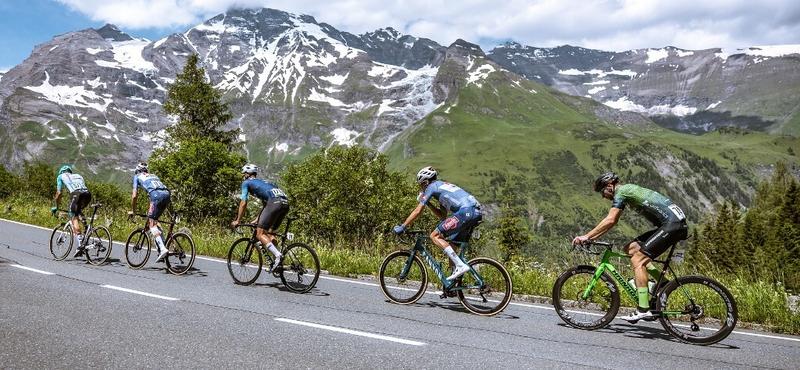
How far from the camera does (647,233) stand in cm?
850

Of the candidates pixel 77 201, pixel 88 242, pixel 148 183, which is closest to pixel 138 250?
pixel 148 183

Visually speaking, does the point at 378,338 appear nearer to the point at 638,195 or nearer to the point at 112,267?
the point at 638,195

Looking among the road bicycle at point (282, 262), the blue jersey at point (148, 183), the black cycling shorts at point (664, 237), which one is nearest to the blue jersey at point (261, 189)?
the road bicycle at point (282, 262)

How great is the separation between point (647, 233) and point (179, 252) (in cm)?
1006

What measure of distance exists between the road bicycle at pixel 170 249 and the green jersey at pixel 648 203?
9242 mm

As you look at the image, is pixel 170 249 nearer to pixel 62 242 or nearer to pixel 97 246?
pixel 97 246

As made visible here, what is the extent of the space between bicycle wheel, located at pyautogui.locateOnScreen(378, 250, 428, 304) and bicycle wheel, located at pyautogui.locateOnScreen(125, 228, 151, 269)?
21.2 ft

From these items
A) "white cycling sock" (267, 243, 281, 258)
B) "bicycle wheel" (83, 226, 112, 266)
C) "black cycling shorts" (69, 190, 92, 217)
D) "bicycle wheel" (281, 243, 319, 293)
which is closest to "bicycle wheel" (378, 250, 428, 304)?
"bicycle wheel" (281, 243, 319, 293)

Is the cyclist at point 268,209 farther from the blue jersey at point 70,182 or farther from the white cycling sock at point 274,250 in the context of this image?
the blue jersey at point 70,182

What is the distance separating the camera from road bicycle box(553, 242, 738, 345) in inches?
324

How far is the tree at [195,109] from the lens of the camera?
162ft

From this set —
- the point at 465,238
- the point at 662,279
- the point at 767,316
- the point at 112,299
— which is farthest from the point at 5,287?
the point at 767,316

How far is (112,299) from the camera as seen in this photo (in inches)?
379

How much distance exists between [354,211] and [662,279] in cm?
2969
